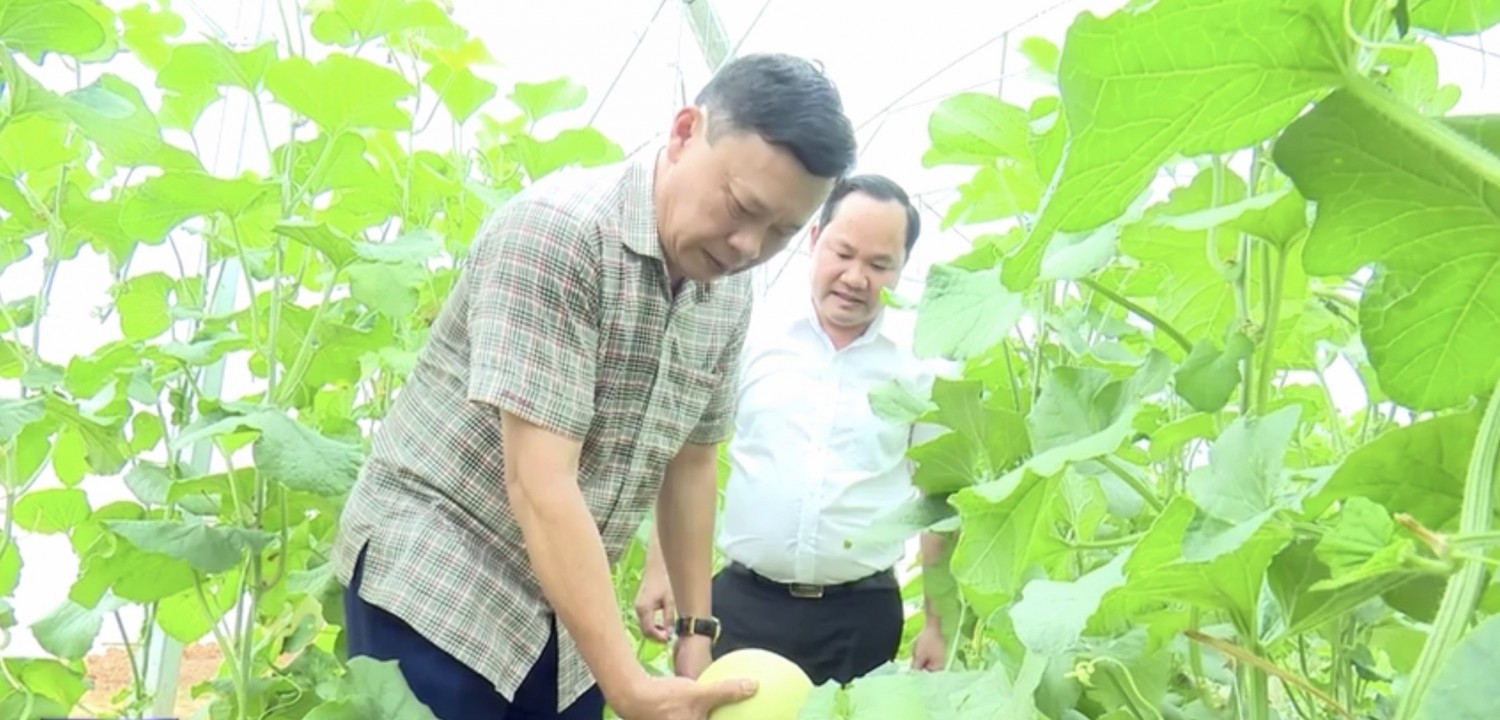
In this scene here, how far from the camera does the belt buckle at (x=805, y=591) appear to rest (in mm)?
1937

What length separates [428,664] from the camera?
1155mm

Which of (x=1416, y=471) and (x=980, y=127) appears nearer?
(x=1416, y=471)

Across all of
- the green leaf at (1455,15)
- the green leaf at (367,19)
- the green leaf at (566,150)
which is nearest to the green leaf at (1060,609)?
the green leaf at (1455,15)

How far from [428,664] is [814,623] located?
2.83ft

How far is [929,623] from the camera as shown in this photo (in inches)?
69.2

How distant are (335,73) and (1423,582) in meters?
0.97

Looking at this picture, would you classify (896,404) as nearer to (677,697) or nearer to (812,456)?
(677,697)

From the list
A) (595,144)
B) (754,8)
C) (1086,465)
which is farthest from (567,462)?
(754,8)

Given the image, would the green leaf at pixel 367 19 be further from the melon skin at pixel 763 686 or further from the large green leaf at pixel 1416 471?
the large green leaf at pixel 1416 471

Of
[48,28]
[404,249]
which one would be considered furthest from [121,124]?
[404,249]

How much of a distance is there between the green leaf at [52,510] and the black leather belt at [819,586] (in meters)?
0.87

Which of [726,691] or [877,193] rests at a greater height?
[877,193]

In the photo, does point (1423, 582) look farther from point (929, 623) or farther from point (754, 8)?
point (754, 8)

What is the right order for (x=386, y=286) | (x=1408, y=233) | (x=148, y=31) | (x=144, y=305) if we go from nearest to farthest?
1. (x=1408, y=233)
2. (x=386, y=286)
3. (x=148, y=31)
4. (x=144, y=305)
